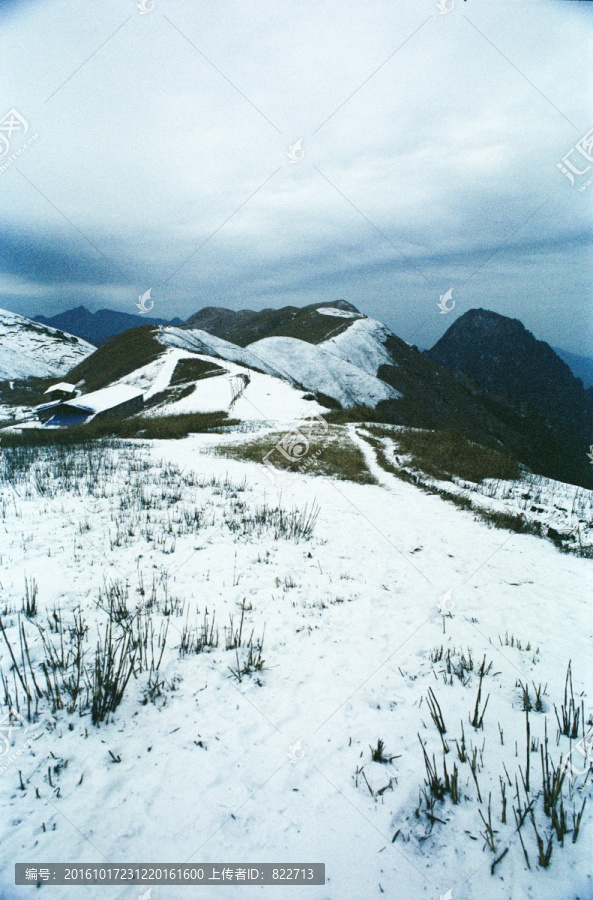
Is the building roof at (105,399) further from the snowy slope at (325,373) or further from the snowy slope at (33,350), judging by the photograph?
the snowy slope at (33,350)

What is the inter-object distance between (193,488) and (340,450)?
11.7 m

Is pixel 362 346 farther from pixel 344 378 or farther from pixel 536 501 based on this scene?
pixel 536 501

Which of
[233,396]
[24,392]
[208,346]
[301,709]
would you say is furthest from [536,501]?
[24,392]

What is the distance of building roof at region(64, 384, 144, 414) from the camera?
45969mm

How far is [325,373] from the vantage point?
8006 cm

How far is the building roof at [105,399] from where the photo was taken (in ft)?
151

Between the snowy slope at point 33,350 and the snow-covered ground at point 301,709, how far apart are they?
138 m

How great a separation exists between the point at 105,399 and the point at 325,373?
46.2 metres

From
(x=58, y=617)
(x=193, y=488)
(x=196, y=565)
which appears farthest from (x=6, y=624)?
(x=193, y=488)

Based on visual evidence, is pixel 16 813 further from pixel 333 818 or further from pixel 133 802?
pixel 333 818

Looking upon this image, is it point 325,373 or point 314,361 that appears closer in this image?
point 325,373

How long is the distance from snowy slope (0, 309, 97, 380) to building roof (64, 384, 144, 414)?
8704 centimetres

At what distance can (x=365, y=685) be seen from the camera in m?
4.41

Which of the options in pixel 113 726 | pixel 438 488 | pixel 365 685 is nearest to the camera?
pixel 113 726
